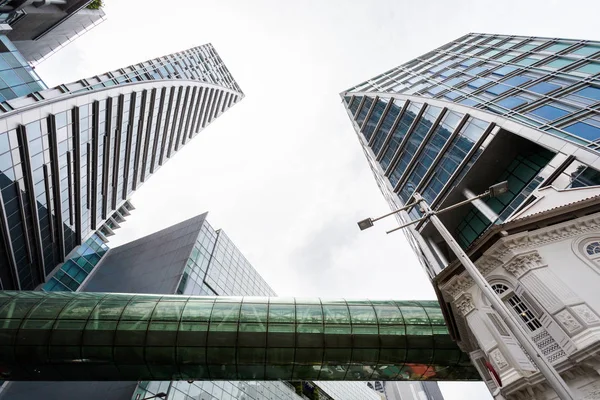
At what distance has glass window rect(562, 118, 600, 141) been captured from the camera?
69.1 ft

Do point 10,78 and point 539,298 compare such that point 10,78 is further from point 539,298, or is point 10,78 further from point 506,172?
point 506,172

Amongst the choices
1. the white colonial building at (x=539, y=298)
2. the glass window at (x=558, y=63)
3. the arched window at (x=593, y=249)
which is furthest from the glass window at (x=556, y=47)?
the arched window at (x=593, y=249)

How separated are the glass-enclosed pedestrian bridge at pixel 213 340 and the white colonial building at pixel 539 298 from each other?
25.5 ft

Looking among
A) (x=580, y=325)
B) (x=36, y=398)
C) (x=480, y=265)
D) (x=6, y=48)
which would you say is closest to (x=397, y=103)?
(x=480, y=265)

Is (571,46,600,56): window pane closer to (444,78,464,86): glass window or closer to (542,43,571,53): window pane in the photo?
(542,43,571,53): window pane

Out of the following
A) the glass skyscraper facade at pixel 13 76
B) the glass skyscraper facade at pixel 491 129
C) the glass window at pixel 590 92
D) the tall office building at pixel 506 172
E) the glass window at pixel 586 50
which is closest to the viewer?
the tall office building at pixel 506 172

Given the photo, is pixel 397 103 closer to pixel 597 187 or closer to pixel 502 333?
pixel 597 187

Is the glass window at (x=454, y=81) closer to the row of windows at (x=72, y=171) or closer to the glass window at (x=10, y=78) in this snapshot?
the row of windows at (x=72, y=171)

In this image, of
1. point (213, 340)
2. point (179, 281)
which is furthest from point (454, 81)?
point (179, 281)

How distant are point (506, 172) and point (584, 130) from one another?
7.09 meters

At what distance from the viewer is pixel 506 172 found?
28453 millimetres

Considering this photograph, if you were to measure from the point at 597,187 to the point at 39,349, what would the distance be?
3556cm

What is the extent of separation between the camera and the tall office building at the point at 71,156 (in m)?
27.1

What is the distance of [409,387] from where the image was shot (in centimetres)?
10444
